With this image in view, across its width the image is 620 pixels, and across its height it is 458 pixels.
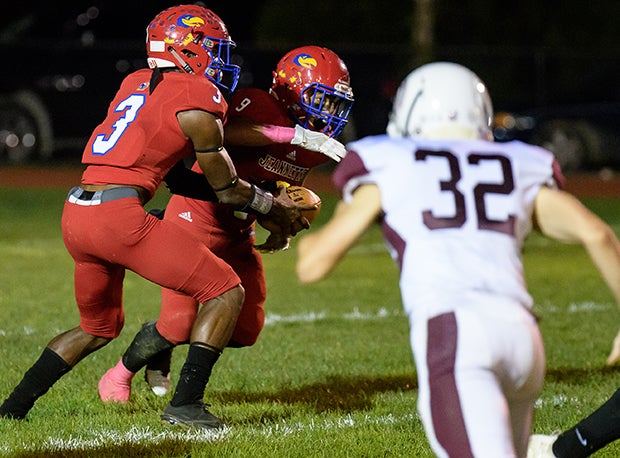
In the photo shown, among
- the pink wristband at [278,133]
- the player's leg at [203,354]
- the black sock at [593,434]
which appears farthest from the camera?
the pink wristband at [278,133]

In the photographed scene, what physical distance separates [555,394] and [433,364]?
2.63 metres

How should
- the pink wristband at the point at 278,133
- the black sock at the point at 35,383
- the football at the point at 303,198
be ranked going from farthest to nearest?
the football at the point at 303,198 < the pink wristband at the point at 278,133 < the black sock at the point at 35,383

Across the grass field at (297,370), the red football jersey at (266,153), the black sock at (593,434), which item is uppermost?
the red football jersey at (266,153)

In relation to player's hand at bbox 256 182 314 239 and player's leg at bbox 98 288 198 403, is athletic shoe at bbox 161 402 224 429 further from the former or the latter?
player's hand at bbox 256 182 314 239

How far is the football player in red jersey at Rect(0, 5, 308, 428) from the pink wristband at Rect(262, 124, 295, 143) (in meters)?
0.24

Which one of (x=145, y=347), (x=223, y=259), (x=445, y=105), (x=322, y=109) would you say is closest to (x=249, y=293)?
(x=223, y=259)

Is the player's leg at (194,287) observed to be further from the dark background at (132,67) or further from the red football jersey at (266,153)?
the dark background at (132,67)

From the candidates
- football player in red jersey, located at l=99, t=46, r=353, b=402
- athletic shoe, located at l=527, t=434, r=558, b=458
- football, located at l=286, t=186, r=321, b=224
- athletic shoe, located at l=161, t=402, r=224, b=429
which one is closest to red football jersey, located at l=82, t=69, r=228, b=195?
football player in red jersey, located at l=99, t=46, r=353, b=402

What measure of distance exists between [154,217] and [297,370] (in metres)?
1.69

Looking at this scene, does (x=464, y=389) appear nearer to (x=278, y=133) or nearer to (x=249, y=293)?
(x=278, y=133)

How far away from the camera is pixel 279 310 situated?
25.6ft

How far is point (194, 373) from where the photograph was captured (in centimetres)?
461

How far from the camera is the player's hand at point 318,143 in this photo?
4910mm

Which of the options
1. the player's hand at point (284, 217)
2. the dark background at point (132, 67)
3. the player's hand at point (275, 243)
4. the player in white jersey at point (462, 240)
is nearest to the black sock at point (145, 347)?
the player's hand at point (275, 243)
